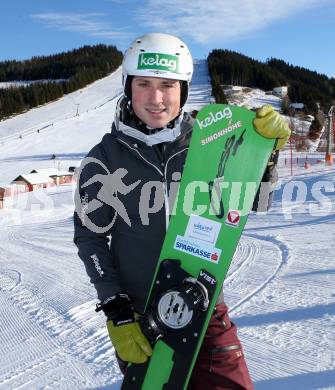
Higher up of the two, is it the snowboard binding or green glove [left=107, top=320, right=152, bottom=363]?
the snowboard binding

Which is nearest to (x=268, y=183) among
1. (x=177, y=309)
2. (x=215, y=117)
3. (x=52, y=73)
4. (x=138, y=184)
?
(x=215, y=117)

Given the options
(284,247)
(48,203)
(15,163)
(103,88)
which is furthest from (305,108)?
(284,247)

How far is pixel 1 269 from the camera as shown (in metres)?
8.14

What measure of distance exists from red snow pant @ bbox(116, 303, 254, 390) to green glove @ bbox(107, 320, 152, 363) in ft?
0.84

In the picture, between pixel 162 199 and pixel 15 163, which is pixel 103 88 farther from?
pixel 162 199

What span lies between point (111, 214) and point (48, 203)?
18.4 metres

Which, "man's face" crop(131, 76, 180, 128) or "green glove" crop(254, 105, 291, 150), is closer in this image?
"green glove" crop(254, 105, 291, 150)

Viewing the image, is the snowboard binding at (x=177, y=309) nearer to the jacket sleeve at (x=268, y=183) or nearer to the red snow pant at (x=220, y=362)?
the red snow pant at (x=220, y=362)

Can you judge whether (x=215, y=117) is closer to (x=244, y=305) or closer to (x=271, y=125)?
(x=271, y=125)

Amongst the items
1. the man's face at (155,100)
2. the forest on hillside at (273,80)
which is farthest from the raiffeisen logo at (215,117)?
the forest on hillside at (273,80)

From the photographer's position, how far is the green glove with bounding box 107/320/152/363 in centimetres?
196

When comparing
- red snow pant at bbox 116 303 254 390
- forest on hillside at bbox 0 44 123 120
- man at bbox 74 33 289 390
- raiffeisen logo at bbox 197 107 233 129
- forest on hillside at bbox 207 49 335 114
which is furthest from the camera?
forest on hillside at bbox 207 49 335 114

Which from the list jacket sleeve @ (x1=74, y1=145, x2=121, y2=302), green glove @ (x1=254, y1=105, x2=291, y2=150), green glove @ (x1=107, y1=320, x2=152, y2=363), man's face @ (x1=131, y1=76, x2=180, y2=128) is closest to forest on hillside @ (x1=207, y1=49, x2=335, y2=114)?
man's face @ (x1=131, y1=76, x2=180, y2=128)

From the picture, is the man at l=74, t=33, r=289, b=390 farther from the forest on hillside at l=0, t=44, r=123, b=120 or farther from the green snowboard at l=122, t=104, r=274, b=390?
the forest on hillside at l=0, t=44, r=123, b=120
